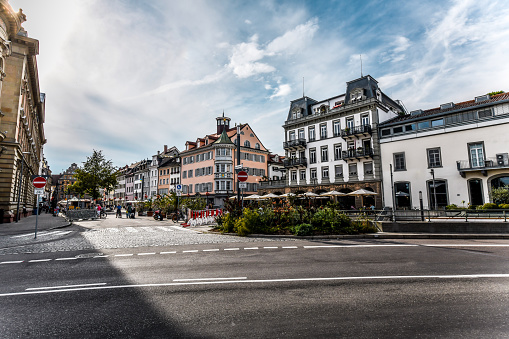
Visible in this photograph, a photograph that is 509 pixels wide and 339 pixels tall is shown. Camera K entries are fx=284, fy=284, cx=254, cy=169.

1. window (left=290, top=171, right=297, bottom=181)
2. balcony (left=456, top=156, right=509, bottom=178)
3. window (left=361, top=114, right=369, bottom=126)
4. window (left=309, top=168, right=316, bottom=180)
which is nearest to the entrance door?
balcony (left=456, top=156, right=509, bottom=178)

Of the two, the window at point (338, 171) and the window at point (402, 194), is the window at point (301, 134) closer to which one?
the window at point (338, 171)

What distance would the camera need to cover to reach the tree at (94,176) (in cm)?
4522

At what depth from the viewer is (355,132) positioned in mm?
36281

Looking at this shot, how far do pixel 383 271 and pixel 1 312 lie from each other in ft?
23.0

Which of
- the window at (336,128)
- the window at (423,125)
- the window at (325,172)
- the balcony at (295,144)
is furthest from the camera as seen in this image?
the balcony at (295,144)

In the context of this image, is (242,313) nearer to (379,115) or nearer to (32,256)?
(32,256)

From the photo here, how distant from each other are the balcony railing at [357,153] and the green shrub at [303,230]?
993 inches

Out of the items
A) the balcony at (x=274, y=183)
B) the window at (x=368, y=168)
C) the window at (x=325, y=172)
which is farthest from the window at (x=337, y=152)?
the balcony at (x=274, y=183)

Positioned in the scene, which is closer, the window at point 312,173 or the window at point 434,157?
the window at point 434,157

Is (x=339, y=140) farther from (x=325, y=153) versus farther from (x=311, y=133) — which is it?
(x=311, y=133)

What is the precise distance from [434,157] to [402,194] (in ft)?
17.1

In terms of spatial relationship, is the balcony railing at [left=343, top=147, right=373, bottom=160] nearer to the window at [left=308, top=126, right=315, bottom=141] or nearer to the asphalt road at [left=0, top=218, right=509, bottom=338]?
the window at [left=308, top=126, right=315, bottom=141]

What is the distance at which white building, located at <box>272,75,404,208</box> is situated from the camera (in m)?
35.7

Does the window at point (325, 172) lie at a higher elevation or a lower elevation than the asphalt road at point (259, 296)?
higher
